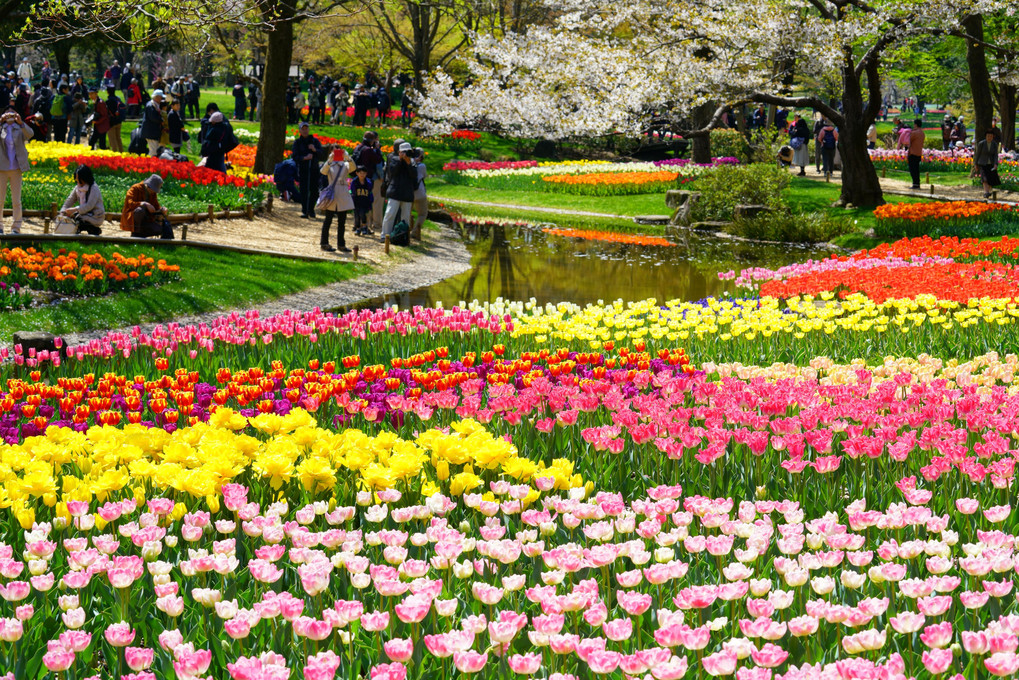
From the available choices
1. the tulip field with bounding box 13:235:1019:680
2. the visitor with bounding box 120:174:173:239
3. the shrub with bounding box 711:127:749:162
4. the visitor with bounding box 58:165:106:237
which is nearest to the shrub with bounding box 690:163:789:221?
the visitor with bounding box 120:174:173:239

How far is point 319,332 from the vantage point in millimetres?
8641

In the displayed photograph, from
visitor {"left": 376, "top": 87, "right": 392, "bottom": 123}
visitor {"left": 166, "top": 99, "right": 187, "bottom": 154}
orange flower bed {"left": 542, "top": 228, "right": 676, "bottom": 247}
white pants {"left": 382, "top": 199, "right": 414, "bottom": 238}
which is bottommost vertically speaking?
orange flower bed {"left": 542, "top": 228, "right": 676, "bottom": 247}

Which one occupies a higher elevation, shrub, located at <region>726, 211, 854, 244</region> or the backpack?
shrub, located at <region>726, 211, 854, 244</region>

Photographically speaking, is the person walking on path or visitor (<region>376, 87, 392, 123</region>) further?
visitor (<region>376, 87, 392, 123</region>)

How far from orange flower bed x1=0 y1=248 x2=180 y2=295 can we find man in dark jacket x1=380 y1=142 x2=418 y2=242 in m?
6.17

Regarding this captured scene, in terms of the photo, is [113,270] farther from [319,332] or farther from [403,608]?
[403,608]

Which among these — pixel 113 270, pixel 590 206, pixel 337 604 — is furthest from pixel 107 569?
pixel 590 206

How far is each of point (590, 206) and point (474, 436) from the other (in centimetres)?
2505

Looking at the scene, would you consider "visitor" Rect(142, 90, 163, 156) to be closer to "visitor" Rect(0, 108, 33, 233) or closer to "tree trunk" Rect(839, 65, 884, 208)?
"visitor" Rect(0, 108, 33, 233)

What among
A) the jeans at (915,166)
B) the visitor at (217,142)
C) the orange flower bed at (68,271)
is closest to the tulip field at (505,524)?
the orange flower bed at (68,271)

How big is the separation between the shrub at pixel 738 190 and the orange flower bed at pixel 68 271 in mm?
14990

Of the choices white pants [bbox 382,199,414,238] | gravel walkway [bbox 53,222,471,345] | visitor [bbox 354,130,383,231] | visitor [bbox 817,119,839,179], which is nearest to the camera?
gravel walkway [bbox 53,222,471,345]

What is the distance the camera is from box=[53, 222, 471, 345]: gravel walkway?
12414mm

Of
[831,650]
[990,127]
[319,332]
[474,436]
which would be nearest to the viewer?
[831,650]
